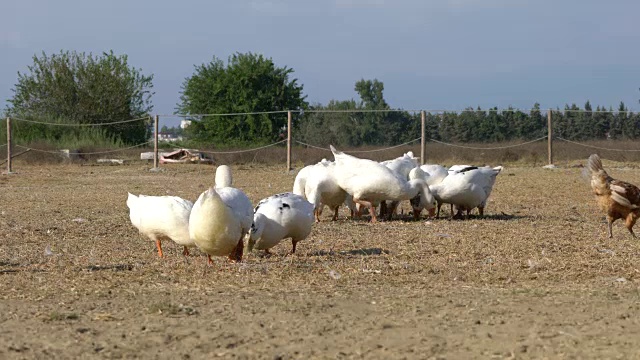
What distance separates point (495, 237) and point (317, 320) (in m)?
5.43

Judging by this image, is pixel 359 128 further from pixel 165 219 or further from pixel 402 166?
pixel 165 219

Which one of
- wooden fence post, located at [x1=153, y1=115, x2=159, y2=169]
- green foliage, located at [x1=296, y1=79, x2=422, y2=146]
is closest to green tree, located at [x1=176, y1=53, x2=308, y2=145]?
green foliage, located at [x1=296, y1=79, x2=422, y2=146]

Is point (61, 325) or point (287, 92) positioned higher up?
point (287, 92)

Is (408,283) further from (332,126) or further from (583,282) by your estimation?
(332,126)

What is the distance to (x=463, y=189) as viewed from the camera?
527 inches

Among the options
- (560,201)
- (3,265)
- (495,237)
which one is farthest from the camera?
(560,201)

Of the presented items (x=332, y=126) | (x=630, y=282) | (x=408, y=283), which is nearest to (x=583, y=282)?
(x=630, y=282)

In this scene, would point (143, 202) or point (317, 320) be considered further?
point (143, 202)

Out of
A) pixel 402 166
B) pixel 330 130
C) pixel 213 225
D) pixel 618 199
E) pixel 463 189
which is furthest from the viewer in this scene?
pixel 330 130

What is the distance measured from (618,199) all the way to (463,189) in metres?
2.33

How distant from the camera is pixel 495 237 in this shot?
11109 millimetres

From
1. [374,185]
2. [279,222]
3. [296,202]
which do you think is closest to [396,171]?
[374,185]

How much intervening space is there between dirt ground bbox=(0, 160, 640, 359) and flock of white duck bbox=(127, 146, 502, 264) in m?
0.27

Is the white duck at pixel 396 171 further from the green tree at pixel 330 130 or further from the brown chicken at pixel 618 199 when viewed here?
the green tree at pixel 330 130
